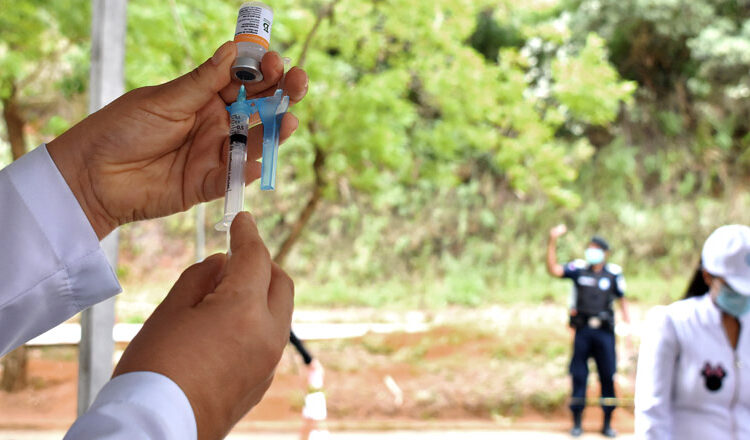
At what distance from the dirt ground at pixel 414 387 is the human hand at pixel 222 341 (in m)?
3.95

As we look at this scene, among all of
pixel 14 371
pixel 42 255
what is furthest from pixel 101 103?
pixel 14 371

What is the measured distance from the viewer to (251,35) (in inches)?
20.9

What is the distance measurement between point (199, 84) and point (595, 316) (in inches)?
128

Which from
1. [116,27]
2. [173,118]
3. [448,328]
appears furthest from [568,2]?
[173,118]

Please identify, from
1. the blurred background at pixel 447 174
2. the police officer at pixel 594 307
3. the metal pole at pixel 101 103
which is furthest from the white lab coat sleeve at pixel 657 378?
the blurred background at pixel 447 174

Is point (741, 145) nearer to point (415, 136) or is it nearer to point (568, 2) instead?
point (568, 2)

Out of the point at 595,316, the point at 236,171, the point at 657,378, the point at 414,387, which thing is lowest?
the point at 414,387

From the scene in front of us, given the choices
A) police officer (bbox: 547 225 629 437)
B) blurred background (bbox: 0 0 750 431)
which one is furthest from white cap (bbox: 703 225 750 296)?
blurred background (bbox: 0 0 750 431)

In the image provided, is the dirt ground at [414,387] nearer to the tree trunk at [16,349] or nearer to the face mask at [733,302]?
the tree trunk at [16,349]

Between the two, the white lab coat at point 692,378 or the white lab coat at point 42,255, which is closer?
the white lab coat at point 42,255

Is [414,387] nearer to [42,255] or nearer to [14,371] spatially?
[14,371]

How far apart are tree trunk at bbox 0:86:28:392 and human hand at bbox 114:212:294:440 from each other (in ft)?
11.7

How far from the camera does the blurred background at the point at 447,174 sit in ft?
12.5

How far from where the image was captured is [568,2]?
248 inches
